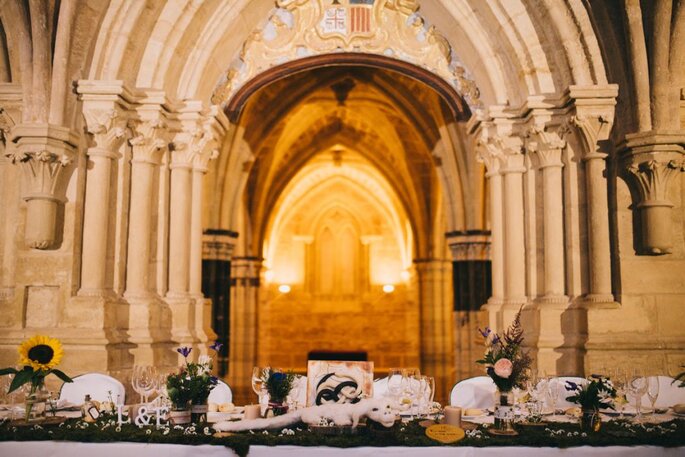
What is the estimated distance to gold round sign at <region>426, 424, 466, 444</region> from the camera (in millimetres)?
3088

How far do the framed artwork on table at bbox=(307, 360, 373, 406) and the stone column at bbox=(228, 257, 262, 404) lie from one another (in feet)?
35.1

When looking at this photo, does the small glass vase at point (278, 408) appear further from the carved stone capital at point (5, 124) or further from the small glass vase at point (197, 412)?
the carved stone capital at point (5, 124)

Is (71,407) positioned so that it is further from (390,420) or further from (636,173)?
(636,173)

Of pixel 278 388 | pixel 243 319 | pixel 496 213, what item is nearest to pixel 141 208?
pixel 278 388

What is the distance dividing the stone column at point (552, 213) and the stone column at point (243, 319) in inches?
356

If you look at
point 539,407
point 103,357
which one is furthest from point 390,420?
point 103,357

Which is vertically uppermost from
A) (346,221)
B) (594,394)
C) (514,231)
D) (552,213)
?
(346,221)

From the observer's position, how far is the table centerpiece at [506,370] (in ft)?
11.1

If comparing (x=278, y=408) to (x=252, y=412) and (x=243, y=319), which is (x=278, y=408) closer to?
(x=252, y=412)

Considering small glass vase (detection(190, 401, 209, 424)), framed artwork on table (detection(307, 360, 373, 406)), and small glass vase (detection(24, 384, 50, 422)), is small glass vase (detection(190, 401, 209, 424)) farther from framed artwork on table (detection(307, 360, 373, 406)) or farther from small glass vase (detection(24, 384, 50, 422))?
small glass vase (detection(24, 384, 50, 422))

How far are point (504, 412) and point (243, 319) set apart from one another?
1264cm

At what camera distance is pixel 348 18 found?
7.45 m

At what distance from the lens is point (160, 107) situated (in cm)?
626

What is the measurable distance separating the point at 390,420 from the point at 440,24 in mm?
5001
